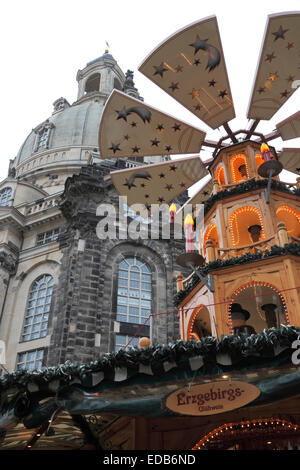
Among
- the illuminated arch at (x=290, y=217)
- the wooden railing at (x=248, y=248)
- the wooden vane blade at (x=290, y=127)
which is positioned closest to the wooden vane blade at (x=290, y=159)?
the wooden vane blade at (x=290, y=127)

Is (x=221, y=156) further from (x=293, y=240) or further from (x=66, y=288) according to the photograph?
(x=66, y=288)

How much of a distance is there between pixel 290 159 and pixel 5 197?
23827 mm

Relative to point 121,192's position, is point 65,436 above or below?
below

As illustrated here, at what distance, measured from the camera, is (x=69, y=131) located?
48.1m

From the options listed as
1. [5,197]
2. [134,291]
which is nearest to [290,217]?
[134,291]

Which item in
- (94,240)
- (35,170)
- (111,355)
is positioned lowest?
(111,355)

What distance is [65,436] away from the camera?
10359mm

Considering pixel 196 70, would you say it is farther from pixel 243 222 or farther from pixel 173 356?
pixel 173 356

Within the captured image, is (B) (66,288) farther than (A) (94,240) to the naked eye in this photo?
No

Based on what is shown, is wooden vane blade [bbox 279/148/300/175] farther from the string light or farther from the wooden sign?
the wooden sign

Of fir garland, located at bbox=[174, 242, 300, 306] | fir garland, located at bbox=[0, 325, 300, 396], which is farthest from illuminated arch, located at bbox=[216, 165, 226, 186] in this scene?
fir garland, located at bbox=[0, 325, 300, 396]

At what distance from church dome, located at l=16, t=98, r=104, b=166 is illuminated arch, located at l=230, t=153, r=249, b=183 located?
105 feet

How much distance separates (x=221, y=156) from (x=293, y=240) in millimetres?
5006
